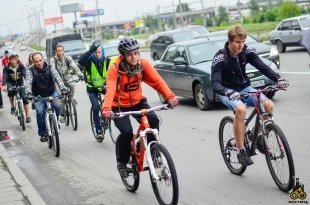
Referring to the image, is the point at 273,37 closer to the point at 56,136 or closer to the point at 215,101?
the point at 215,101

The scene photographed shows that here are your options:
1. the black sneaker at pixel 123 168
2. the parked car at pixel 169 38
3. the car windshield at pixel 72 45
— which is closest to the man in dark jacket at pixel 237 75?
the black sneaker at pixel 123 168

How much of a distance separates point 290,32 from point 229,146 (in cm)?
2247

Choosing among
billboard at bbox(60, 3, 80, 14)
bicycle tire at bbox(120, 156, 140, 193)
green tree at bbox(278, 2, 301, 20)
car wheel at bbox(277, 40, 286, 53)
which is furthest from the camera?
billboard at bbox(60, 3, 80, 14)

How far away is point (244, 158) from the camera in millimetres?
6609

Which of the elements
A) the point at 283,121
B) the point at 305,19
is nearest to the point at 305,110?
the point at 283,121

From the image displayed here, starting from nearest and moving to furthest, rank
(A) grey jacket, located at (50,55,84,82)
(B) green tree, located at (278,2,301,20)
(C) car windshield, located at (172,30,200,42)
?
(A) grey jacket, located at (50,55,84,82) < (C) car windshield, located at (172,30,200,42) < (B) green tree, located at (278,2,301,20)

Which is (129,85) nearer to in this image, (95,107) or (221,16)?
(95,107)

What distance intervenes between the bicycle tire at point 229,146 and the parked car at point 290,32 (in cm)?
2119

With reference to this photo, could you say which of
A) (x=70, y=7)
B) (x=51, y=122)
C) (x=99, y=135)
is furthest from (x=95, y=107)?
(x=70, y=7)

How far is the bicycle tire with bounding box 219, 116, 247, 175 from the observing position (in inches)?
281

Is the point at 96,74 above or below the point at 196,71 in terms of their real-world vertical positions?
above

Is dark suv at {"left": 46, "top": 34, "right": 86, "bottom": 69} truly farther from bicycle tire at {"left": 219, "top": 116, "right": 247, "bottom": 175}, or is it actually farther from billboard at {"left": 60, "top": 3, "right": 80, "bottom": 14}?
billboard at {"left": 60, "top": 3, "right": 80, "bottom": 14}

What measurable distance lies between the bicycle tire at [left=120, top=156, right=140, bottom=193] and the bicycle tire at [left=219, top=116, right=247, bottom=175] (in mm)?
1192
